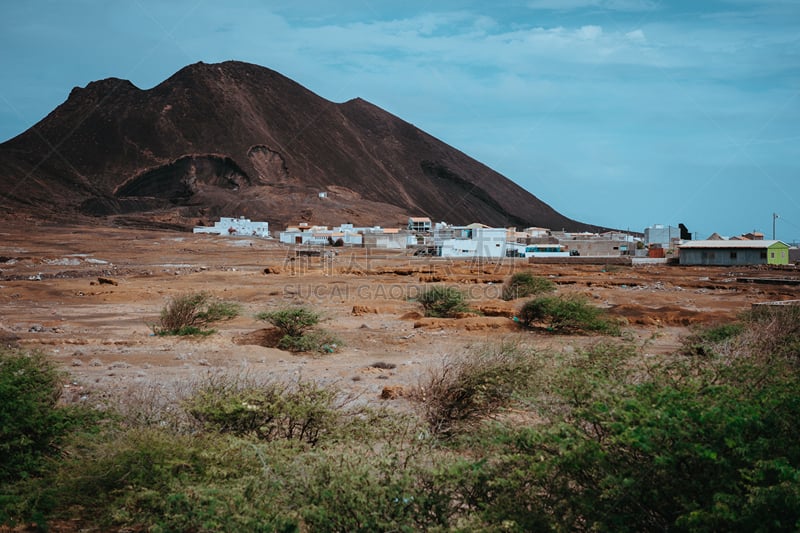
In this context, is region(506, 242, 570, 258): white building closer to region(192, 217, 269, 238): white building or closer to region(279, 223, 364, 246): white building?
region(279, 223, 364, 246): white building

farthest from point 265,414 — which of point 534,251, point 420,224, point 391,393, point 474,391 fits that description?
point 420,224

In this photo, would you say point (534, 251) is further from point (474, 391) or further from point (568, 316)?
point (474, 391)

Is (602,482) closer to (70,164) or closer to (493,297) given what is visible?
(493,297)

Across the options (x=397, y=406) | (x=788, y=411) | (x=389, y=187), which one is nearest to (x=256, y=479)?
(x=788, y=411)

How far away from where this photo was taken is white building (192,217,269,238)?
2874 inches

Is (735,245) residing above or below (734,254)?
above

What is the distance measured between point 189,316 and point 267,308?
4407 mm

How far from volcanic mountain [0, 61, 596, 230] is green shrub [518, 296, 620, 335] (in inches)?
2600

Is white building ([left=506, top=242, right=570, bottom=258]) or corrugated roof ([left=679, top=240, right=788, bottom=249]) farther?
white building ([left=506, top=242, right=570, bottom=258])

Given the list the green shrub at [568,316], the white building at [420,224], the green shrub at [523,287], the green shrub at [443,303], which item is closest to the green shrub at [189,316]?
the green shrub at [443,303]

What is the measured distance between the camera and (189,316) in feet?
46.5

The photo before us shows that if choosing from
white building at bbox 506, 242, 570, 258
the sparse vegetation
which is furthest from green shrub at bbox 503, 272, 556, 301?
white building at bbox 506, 242, 570, 258

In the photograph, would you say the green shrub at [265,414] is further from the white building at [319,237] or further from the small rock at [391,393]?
the white building at [319,237]

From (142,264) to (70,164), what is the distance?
81.6 m
